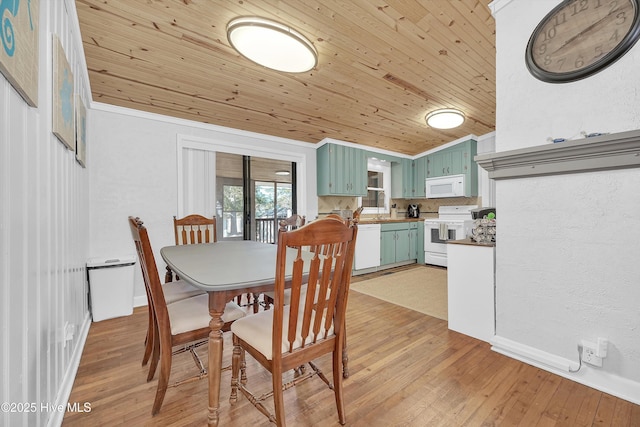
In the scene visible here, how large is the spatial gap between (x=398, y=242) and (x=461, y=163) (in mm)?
1832

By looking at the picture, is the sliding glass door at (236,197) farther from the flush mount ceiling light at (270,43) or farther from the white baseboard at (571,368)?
the white baseboard at (571,368)

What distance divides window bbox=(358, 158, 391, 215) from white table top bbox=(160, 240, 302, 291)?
3.65 meters

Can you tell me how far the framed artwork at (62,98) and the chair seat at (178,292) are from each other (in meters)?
1.05

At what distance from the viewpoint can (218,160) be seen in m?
4.29

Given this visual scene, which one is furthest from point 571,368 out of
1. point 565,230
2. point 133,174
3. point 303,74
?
point 133,174

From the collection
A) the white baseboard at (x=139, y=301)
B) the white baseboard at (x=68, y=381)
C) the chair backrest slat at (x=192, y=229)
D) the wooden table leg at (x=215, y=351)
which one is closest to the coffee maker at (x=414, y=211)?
the chair backrest slat at (x=192, y=229)

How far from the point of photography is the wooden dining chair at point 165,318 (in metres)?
1.26

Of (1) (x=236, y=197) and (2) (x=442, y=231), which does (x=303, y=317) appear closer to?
(1) (x=236, y=197)

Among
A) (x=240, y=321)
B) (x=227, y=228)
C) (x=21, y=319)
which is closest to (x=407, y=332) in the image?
(x=240, y=321)

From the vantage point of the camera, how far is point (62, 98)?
4.68ft

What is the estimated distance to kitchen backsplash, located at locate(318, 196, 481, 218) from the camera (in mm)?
4723

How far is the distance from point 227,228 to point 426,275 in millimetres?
3303

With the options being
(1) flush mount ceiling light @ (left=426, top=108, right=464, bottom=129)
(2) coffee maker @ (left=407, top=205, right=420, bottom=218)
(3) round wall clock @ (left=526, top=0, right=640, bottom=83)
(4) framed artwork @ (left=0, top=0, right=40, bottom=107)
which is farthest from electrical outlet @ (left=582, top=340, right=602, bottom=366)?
(2) coffee maker @ (left=407, top=205, right=420, bottom=218)

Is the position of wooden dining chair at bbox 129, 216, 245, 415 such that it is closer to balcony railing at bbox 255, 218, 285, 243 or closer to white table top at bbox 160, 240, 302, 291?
white table top at bbox 160, 240, 302, 291
